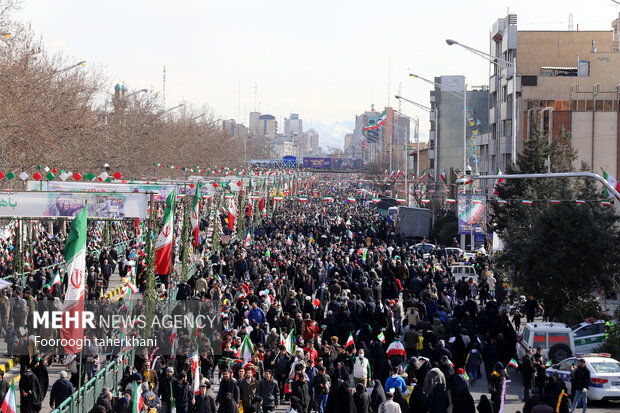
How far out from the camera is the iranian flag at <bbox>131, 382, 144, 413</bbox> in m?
13.2

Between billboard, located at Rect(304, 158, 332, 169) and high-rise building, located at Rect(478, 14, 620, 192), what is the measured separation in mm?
69681

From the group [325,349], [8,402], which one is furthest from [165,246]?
[8,402]

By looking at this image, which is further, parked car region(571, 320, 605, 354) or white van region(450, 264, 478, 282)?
white van region(450, 264, 478, 282)

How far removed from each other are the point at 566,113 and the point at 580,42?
51.8ft

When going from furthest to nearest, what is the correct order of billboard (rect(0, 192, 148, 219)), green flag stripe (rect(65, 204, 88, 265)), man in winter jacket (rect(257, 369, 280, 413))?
1. billboard (rect(0, 192, 148, 219))
2. man in winter jacket (rect(257, 369, 280, 413))
3. green flag stripe (rect(65, 204, 88, 265))

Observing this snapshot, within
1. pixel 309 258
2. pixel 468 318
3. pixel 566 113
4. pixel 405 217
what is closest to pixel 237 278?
pixel 309 258

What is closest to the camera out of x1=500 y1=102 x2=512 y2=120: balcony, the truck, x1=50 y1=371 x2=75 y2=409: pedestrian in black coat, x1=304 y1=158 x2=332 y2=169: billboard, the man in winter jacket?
x1=50 y1=371 x2=75 y2=409: pedestrian in black coat

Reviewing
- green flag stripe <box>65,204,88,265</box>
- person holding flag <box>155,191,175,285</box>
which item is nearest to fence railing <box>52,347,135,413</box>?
green flag stripe <box>65,204,88,265</box>

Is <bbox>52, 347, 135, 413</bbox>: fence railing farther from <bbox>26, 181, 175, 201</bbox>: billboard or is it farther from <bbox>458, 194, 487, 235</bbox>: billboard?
<bbox>458, 194, 487, 235</bbox>: billboard

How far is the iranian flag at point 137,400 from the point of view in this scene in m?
13.2

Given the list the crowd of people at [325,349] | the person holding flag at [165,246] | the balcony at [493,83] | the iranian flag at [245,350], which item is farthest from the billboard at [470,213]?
the balcony at [493,83]

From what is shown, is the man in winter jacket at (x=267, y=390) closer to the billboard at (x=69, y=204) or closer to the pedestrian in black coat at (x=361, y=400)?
the pedestrian in black coat at (x=361, y=400)

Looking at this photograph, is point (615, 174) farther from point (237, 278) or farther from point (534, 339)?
point (534, 339)

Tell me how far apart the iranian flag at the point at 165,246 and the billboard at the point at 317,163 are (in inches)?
4678
